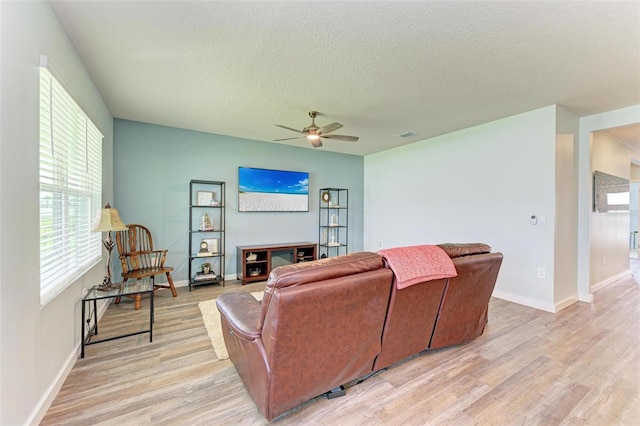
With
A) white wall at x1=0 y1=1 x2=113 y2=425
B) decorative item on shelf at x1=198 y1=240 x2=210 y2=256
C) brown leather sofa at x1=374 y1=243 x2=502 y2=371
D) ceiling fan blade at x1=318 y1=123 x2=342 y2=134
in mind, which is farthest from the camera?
decorative item on shelf at x1=198 y1=240 x2=210 y2=256

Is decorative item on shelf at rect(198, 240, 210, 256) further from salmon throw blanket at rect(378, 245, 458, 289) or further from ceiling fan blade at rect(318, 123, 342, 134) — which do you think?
salmon throw blanket at rect(378, 245, 458, 289)

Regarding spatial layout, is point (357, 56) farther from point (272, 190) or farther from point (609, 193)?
point (609, 193)

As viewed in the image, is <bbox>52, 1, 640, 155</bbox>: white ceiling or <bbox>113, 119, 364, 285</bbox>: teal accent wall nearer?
<bbox>52, 1, 640, 155</bbox>: white ceiling

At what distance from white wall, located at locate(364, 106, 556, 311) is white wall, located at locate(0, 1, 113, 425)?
4816mm

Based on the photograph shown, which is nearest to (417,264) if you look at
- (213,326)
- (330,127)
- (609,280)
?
(330,127)

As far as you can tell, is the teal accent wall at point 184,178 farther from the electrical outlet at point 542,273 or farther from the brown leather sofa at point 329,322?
the electrical outlet at point 542,273

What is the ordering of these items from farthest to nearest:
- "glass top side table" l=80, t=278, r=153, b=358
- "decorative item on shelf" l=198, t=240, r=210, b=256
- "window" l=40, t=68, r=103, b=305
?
"decorative item on shelf" l=198, t=240, r=210, b=256 < "glass top side table" l=80, t=278, r=153, b=358 < "window" l=40, t=68, r=103, b=305

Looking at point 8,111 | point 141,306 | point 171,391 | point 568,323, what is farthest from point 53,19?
point 568,323

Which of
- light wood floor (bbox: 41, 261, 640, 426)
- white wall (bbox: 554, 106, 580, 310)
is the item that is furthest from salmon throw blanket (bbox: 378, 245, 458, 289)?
white wall (bbox: 554, 106, 580, 310)

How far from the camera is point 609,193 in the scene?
4250 millimetres

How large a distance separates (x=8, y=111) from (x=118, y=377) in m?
1.85

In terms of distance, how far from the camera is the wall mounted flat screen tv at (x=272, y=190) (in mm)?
4891

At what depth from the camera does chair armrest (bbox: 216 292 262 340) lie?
158 centimetres

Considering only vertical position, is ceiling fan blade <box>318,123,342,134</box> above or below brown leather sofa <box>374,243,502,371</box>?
above
